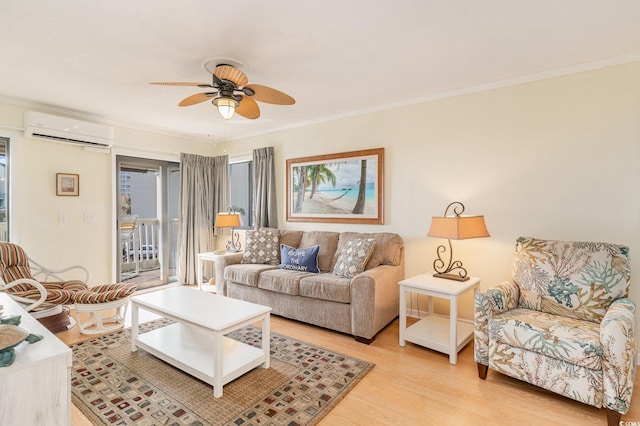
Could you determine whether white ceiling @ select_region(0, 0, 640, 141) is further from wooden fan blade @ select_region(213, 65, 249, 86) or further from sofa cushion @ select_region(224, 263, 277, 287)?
sofa cushion @ select_region(224, 263, 277, 287)

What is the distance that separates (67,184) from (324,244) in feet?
10.4

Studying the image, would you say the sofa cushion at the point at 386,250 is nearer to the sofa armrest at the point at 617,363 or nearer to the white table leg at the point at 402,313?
the white table leg at the point at 402,313

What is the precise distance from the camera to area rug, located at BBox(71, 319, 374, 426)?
188cm

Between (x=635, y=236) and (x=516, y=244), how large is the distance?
0.79m

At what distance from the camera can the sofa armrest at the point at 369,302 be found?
2863 millimetres

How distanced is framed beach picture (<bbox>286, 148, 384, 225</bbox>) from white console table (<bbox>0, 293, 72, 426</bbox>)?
300 centimetres

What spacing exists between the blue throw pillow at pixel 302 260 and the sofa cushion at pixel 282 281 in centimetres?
11

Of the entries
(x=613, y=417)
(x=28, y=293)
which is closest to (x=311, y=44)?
(x=613, y=417)

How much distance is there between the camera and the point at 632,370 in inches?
71.4

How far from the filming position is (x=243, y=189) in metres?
5.32

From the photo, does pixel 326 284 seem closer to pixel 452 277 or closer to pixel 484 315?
pixel 452 277

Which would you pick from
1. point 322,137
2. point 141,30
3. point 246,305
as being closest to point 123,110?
point 141,30

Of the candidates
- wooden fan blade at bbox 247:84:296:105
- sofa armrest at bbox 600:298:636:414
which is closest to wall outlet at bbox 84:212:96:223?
wooden fan blade at bbox 247:84:296:105

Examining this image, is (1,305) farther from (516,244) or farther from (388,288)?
(516,244)
